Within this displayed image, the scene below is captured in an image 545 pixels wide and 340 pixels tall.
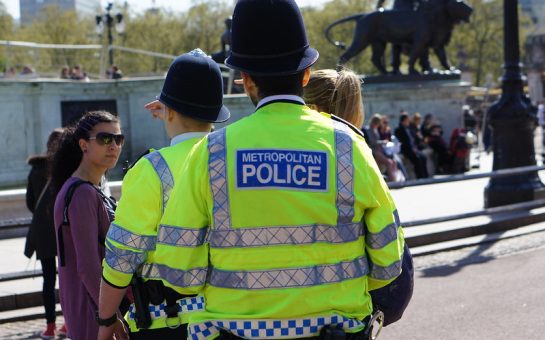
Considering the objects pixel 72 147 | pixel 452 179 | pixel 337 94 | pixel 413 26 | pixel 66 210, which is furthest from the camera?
pixel 413 26

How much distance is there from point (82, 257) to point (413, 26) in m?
20.8

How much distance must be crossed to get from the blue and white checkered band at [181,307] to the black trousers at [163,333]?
55 millimetres

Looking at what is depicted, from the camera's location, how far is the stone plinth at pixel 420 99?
25.2 metres

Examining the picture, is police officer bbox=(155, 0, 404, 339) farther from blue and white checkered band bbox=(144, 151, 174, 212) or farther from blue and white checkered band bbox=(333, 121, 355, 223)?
blue and white checkered band bbox=(144, 151, 174, 212)

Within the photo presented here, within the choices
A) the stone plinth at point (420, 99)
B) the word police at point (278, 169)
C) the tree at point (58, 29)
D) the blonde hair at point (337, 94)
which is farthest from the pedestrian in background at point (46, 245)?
the tree at point (58, 29)

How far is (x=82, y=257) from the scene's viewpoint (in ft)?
14.3

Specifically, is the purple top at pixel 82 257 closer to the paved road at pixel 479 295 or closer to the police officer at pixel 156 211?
the police officer at pixel 156 211

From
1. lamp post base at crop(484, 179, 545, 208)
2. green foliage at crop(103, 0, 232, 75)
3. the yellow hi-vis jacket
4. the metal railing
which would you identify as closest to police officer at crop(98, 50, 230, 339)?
the yellow hi-vis jacket

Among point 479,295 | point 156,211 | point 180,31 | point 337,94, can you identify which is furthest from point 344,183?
point 180,31

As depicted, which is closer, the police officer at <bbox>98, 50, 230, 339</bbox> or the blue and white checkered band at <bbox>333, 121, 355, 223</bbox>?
the blue and white checkered band at <bbox>333, 121, 355, 223</bbox>

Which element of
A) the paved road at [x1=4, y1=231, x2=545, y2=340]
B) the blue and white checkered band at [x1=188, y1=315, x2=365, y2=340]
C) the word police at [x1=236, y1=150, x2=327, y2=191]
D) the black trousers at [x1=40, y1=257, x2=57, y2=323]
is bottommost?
the paved road at [x1=4, y1=231, x2=545, y2=340]

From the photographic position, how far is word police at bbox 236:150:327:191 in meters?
2.90

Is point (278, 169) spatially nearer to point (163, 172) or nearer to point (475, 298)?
point (163, 172)

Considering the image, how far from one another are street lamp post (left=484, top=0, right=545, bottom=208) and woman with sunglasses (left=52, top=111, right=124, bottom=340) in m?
10.4
